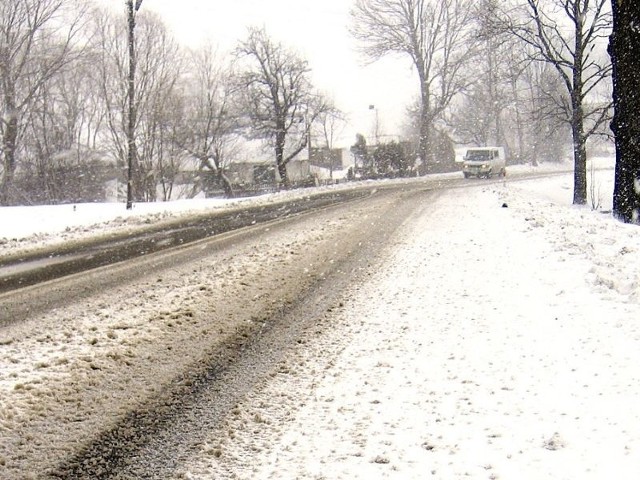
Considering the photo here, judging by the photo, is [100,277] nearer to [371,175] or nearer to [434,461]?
[434,461]

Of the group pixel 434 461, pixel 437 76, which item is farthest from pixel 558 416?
pixel 437 76

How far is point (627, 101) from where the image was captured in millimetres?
11070

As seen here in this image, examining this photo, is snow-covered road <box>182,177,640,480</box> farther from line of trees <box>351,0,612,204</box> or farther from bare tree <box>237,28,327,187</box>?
bare tree <box>237,28,327,187</box>

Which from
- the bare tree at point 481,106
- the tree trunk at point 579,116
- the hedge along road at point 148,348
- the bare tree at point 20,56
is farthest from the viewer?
the bare tree at point 481,106

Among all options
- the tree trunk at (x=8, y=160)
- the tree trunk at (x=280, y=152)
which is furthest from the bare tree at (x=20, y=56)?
the tree trunk at (x=280, y=152)

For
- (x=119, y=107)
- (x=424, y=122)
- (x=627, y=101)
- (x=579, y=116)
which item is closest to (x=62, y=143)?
(x=119, y=107)

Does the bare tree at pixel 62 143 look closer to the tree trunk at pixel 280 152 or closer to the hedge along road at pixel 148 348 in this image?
the tree trunk at pixel 280 152

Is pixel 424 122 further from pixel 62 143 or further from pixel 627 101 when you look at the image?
pixel 627 101

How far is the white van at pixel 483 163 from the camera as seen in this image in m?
38.2

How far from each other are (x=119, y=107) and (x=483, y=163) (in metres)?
29.3

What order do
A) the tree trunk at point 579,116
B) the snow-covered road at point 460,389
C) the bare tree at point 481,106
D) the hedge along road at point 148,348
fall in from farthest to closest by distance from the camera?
1. the bare tree at point 481,106
2. the tree trunk at point 579,116
3. the hedge along road at point 148,348
4. the snow-covered road at point 460,389

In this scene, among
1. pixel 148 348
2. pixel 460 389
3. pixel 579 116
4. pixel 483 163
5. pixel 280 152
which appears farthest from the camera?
pixel 280 152

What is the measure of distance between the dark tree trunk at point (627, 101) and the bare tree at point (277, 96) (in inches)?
1181

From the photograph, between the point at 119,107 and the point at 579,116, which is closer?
the point at 579,116
